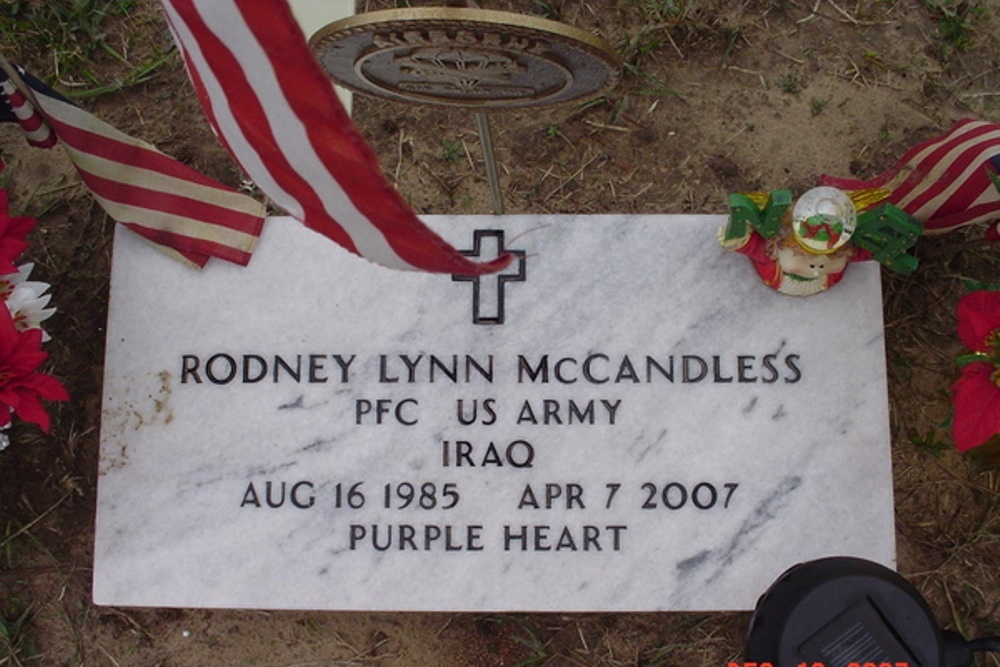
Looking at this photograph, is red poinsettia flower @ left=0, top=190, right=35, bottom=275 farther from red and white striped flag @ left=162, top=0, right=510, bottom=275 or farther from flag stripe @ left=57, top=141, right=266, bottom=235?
red and white striped flag @ left=162, top=0, right=510, bottom=275

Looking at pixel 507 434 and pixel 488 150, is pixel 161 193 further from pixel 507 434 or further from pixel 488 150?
pixel 507 434

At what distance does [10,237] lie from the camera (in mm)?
1663

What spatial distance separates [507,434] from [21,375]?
0.89 meters

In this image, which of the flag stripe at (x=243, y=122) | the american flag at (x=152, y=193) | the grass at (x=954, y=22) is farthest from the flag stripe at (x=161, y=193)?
the grass at (x=954, y=22)

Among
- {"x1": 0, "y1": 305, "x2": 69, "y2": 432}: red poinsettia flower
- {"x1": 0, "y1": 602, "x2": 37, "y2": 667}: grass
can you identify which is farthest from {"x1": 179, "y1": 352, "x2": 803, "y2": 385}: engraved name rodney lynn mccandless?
{"x1": 0, "y1": 602, "x2": 37, "y2": 667}: grass

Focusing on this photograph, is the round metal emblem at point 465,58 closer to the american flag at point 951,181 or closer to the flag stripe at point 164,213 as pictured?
the flag stripe at point 164,213

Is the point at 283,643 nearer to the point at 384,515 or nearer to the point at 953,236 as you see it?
the point at 384,515

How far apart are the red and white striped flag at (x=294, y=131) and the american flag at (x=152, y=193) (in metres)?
0.63

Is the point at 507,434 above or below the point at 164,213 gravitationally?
below

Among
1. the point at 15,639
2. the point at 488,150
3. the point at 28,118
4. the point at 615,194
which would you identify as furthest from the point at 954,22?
the point at 15,639

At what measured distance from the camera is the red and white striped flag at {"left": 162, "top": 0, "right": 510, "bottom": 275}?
3.09ft

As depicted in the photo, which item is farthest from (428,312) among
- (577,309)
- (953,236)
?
(953,236)

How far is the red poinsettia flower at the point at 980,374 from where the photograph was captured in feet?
5.11

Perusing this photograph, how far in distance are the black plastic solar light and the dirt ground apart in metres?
0.49
